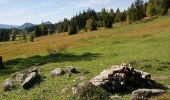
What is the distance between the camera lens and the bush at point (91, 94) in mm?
19953

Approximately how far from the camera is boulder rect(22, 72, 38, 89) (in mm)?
25608

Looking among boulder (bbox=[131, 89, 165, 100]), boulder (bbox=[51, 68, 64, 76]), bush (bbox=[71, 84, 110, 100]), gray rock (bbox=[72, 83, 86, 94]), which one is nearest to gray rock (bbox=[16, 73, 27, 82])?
boulder (bbox=[51, 68, 64, 76])

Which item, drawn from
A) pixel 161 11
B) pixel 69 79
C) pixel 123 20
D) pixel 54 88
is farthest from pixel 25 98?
pixel 123 20

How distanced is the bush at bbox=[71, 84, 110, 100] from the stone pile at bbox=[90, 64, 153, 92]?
1.71 meters

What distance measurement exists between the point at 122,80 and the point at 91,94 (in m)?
3.49

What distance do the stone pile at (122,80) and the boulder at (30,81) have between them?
5165mm

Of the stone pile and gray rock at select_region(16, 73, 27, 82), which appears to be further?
gray rock at select_region(16, 73, 27, 82)

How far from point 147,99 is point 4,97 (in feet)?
35.1

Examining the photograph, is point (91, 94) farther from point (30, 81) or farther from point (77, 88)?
point (30, 81)

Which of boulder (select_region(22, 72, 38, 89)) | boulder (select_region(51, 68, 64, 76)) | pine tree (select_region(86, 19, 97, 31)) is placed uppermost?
pine tree (select_region(86, 19, 97, 31))

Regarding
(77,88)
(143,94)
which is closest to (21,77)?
(77,88)

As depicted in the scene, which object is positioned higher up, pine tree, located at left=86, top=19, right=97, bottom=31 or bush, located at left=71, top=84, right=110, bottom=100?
pine tree, located at left=86, top=19, right=97, bottom=31

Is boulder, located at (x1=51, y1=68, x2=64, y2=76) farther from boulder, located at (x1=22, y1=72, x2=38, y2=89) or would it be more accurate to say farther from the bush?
the bush

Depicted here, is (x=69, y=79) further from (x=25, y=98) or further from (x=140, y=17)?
(x=140, y=17)
